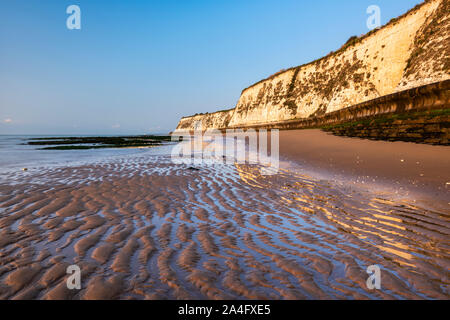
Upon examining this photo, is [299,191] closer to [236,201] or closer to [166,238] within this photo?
[236,201]

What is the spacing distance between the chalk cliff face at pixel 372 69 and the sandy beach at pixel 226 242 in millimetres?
19886

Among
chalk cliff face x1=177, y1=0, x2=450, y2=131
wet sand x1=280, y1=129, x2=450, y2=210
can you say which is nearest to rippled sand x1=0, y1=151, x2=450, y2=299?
wet sand x1=280, y1=129, x2=450, y2=210

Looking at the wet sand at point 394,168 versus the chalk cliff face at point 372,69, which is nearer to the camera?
the wet sand at point 394,168

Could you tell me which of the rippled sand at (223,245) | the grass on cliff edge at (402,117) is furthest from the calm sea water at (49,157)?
the grass on cliff edge at (402,117)

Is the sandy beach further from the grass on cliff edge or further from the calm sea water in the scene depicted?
the calm sea water

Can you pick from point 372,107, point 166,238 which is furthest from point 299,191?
point 372,107

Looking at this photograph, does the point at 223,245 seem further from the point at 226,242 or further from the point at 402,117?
the point at 402,117

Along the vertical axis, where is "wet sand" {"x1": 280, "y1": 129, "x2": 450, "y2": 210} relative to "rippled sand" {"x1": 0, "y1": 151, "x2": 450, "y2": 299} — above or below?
above

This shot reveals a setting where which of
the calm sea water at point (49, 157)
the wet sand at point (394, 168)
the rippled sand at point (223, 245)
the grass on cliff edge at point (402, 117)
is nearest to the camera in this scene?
the rippled sand at point (223, 245)

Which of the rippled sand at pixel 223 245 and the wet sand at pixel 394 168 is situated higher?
→ the wet sand at pixel 394 168

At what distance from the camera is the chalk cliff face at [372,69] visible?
20.5m

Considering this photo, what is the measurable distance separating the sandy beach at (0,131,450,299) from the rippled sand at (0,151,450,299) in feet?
0.05

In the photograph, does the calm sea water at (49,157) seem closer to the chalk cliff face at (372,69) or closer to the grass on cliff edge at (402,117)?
the grass on cliff edge at (402,117)

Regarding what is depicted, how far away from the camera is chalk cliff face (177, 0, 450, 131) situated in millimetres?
20500
